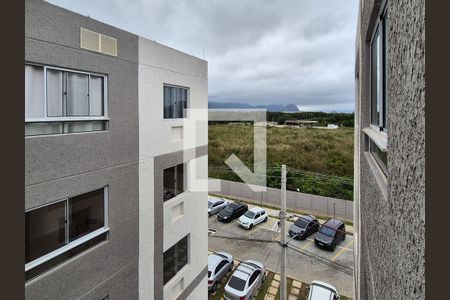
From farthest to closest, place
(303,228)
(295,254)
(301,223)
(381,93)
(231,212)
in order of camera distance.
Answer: (231,212) → (301,223) → (303,228) → (295,254) → (381,93)

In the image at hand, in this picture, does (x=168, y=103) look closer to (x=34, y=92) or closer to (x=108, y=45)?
(x=108, y=45)

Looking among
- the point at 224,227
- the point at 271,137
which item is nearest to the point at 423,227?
the point at 224,227

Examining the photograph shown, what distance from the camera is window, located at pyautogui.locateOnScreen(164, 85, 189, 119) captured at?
594cm

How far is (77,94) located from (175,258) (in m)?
4.35

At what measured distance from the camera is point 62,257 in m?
3.72

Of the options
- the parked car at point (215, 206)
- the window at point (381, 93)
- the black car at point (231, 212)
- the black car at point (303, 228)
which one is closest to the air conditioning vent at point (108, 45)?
the window at point (381, 93)

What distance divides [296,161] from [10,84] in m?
20.0

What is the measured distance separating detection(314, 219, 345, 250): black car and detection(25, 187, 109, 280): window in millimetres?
11229

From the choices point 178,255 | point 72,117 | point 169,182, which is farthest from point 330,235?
point 72,117

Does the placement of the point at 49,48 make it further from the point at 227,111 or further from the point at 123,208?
the point at 227,111

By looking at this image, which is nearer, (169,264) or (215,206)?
(169,264)

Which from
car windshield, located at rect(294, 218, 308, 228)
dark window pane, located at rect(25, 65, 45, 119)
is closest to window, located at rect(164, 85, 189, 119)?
dark window pane, located at rect(25, 65, 45, 119)

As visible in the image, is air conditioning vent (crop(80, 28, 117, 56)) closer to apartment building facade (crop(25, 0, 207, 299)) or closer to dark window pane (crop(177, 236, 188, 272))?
apartment building facade (crop(25, 0, 207, 299))

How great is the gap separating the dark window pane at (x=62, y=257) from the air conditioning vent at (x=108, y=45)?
2.90m
